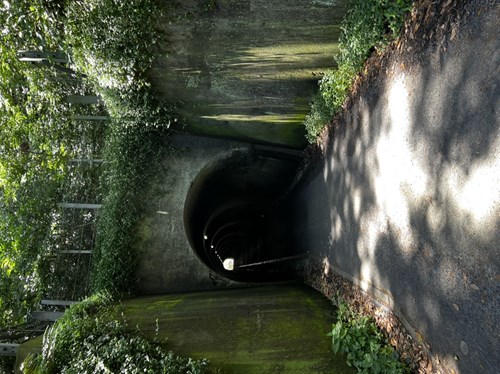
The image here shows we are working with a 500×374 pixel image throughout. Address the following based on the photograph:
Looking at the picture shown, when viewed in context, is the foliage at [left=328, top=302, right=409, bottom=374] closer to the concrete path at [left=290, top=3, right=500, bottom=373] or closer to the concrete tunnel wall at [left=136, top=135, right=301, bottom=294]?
the concrete path at [left=290, top=3, right=500, bottom=373]

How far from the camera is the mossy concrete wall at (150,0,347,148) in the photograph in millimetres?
6707

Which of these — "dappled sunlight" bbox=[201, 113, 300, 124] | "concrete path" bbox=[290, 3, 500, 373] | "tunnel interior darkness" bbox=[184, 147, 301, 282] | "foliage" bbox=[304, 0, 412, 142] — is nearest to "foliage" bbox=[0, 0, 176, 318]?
"dappled sunlight" bbox=[201, 113, 300, 124]

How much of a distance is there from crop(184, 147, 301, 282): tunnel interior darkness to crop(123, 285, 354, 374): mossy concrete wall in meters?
3.14

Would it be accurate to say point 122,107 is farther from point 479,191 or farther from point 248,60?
point 479,191

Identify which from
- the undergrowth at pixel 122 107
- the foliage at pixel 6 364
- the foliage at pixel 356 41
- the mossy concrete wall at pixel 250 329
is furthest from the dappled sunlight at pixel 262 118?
the foliage at pixel 6 364

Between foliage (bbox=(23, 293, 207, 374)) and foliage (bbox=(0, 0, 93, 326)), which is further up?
foliage (bbox=(0, 0, 93, 326))

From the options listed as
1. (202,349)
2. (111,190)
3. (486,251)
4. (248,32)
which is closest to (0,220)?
(111,190)

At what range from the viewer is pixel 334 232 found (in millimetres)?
8086

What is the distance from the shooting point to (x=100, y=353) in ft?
19.6

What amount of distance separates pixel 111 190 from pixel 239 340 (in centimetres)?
551

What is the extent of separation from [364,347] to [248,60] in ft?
17.6

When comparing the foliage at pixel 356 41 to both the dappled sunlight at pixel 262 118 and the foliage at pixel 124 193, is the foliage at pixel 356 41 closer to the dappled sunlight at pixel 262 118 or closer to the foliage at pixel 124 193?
the dappled sunlight at pixel 262 118

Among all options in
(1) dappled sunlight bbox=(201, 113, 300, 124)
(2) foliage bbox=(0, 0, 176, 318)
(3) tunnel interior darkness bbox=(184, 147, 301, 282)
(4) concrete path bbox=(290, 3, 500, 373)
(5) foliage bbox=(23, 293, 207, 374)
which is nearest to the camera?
(4) concrete path bbox=(290, 3, 500, 373)

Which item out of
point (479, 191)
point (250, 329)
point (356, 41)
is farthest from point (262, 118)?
point (479, 191)
